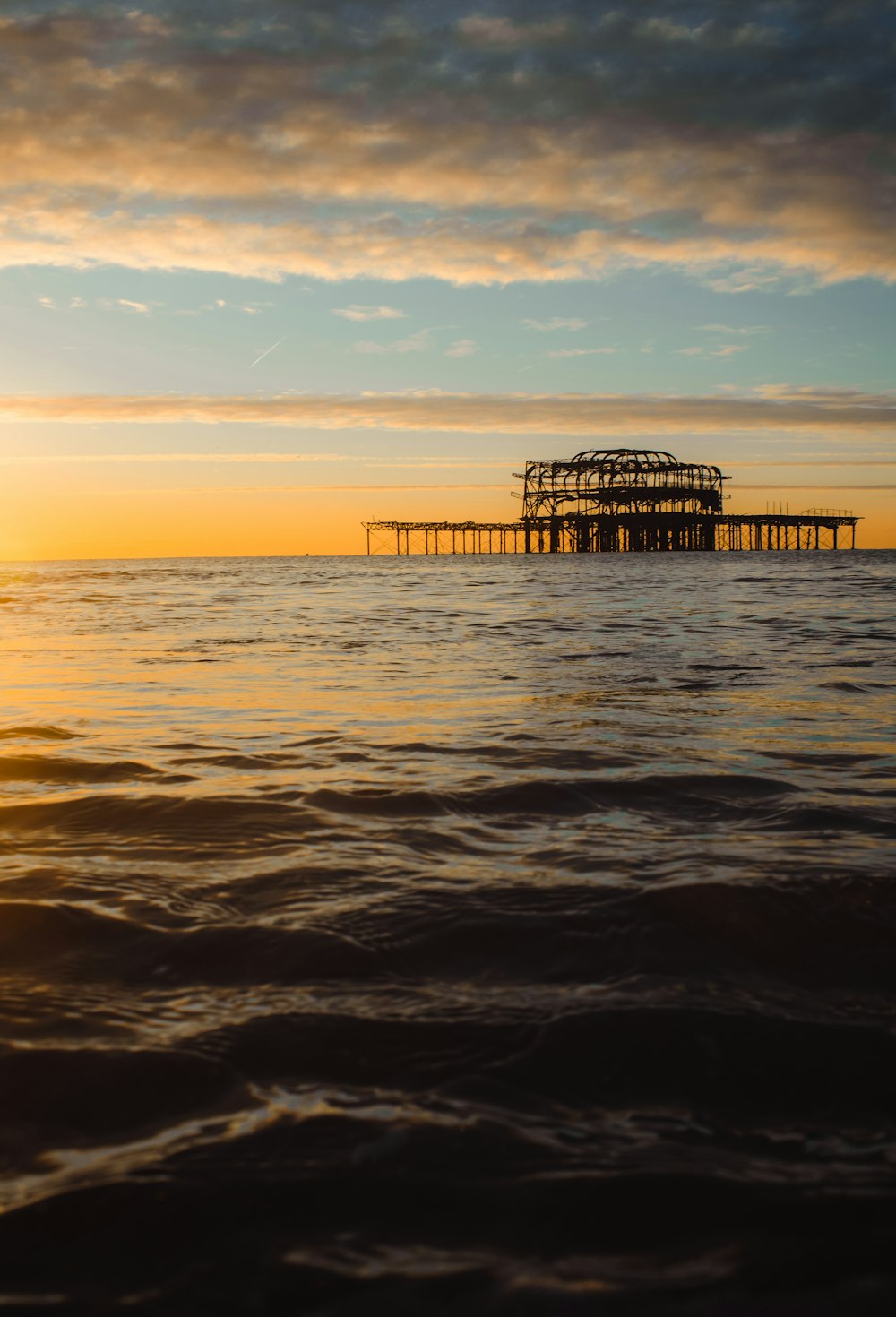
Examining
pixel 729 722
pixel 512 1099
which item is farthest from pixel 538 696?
pixel 512 1099

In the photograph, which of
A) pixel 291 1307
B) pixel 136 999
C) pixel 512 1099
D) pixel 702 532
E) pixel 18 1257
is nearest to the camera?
pixel 291 1307

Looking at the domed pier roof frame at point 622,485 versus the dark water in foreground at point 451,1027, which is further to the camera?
the domed pier roof frame at point 622,485

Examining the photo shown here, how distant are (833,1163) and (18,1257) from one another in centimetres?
147

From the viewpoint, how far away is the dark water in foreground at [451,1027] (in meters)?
1.54

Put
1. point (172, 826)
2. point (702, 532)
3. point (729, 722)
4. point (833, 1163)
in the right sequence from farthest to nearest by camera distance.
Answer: point (702, 532), point (729, 722), point (172, 826), point (833, 1163)

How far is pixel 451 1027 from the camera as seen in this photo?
2.22 m

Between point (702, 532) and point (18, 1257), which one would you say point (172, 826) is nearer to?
point (18, 1257)

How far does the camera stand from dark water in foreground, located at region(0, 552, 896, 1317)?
5.06ft

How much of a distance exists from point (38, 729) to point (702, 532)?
4431 inches

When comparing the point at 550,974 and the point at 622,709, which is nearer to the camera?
the point at 550,974

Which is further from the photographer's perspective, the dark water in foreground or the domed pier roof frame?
the domed pier roof frame

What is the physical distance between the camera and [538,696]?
7391mm

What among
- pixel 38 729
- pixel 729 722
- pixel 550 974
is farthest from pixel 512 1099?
pixel 38 729

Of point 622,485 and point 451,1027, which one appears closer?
point 451,1027
